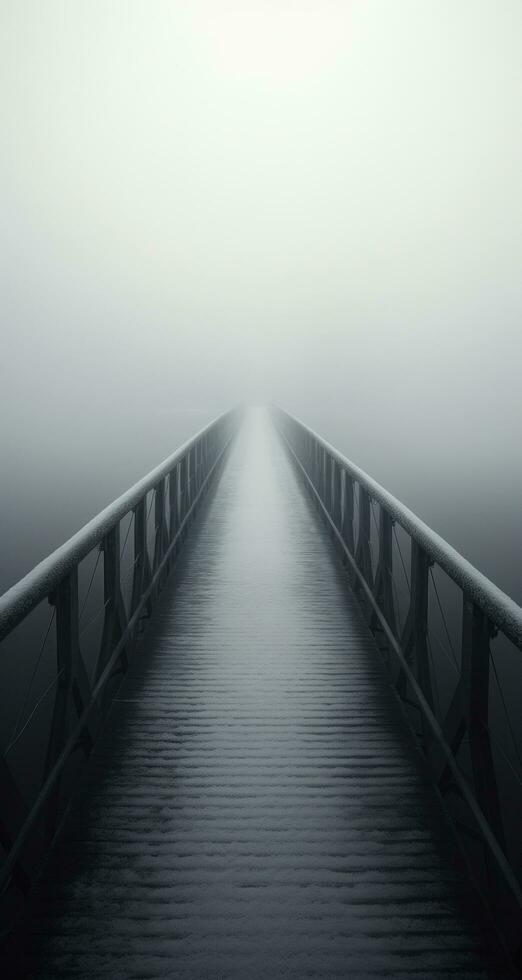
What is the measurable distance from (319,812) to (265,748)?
1.93 feet

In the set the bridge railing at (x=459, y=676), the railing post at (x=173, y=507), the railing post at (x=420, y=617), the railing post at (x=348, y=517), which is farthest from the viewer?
the railing post at (x=173, y=507)

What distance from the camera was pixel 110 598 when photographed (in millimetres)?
3822

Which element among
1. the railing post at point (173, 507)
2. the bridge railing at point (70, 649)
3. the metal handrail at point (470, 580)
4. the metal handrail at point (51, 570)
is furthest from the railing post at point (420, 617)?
the railing post at point (173, 507)

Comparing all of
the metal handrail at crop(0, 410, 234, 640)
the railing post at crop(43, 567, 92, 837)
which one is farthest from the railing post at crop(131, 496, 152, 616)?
the railing post at crop(43, 567, 92, 837)

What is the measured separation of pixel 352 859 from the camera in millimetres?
2473

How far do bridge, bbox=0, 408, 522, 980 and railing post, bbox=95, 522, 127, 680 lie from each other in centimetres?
2

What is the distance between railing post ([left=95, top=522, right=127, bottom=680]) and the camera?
369 centimetres

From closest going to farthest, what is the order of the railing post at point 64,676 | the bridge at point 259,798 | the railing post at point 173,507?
1. the bridge at point 259,798
2. the railing post at point 64,676
3. the railing post at point 173,507

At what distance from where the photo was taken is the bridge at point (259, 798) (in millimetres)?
2062

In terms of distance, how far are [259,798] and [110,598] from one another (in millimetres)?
1386

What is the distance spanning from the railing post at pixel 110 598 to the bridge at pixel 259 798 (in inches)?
0.6

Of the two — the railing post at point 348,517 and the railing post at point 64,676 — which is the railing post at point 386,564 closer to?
the railing post at point 64,676

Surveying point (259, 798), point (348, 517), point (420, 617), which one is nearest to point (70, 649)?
point (259, 798)

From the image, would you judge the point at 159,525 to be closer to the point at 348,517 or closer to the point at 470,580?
the point at 348,517
